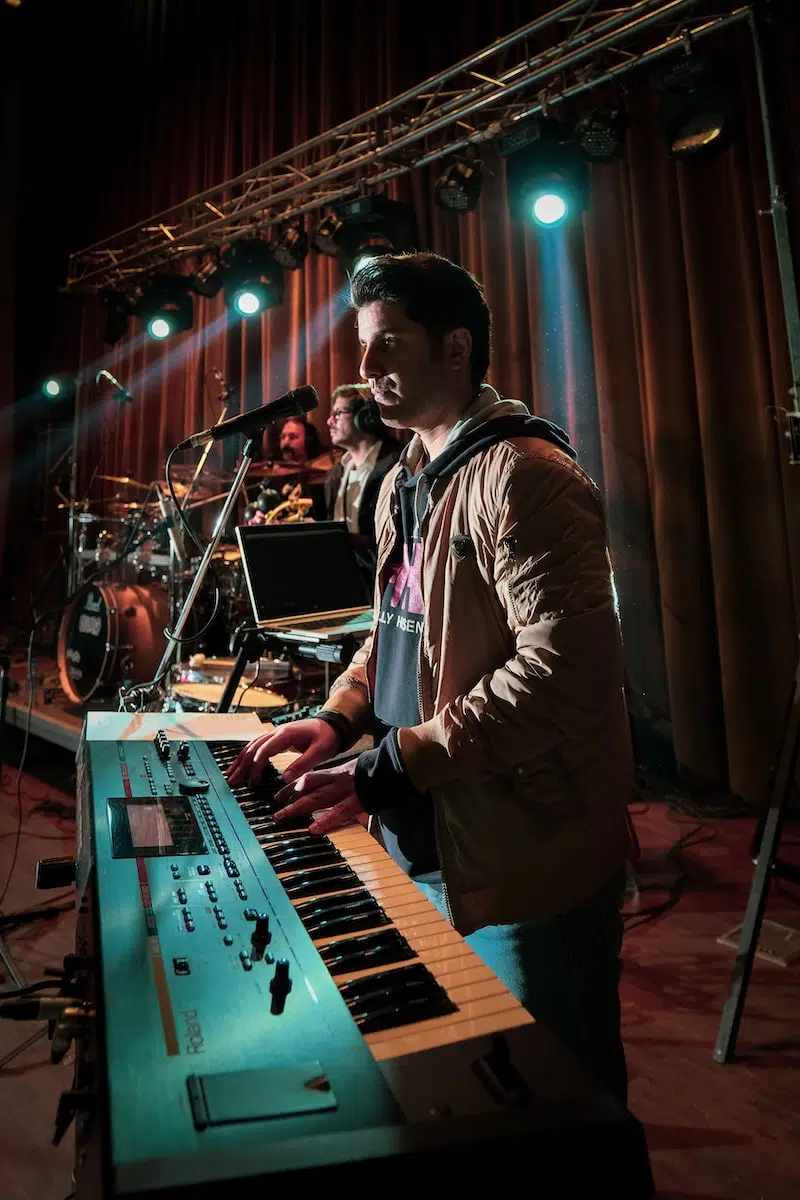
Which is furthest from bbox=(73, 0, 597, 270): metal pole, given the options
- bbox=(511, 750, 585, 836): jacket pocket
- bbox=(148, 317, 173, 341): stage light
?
bbox=(511, 750, 585, 836): jacket pocket

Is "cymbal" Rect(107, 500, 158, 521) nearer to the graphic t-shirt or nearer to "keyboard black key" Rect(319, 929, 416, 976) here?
the graphic t-shirt

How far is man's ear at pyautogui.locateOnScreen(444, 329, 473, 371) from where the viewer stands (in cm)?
123

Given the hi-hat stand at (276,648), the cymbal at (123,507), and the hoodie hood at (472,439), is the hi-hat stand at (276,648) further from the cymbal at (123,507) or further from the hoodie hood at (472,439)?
the cymbal at (123,507)

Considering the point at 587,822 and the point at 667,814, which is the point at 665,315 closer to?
the point at 667,814

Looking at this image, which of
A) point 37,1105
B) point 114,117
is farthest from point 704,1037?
point 114,117

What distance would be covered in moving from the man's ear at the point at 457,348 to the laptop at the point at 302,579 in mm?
1580

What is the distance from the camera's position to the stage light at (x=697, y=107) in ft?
11.2

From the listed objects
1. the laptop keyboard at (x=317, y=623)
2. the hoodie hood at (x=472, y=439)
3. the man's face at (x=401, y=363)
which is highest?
the man's face at (x=401, y=363)

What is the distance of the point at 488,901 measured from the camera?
103cm

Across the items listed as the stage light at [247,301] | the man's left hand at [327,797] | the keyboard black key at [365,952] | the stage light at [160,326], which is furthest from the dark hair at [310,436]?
the keyboard black key at [365,952]

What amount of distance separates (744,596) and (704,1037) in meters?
2.29

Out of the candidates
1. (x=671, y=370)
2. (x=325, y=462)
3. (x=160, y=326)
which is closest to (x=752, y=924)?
(x=671, y=370)

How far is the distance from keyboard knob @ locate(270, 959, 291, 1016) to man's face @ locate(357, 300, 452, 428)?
88cm

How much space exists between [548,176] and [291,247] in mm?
2216
